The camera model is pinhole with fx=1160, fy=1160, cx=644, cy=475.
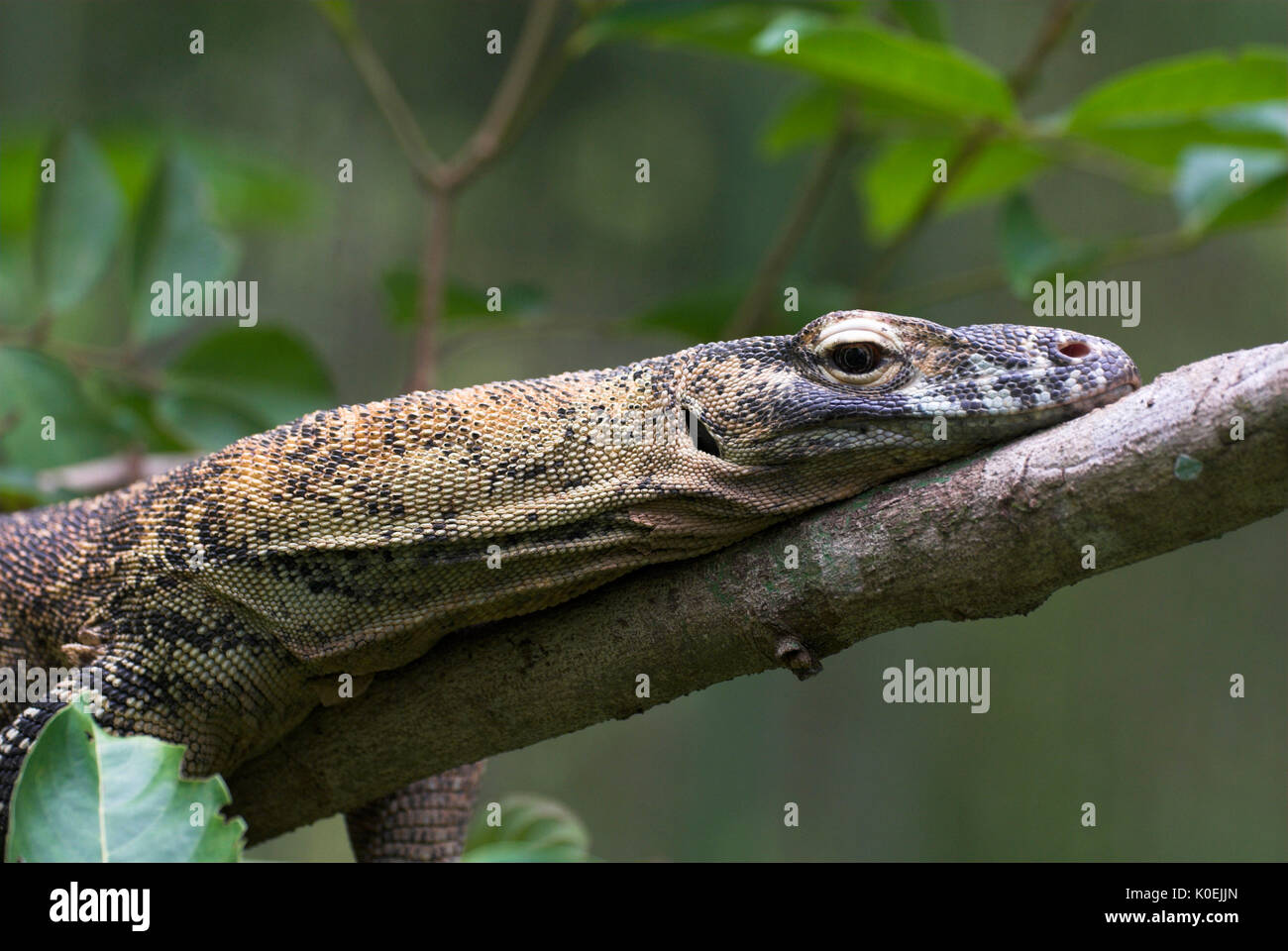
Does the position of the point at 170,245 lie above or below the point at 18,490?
above

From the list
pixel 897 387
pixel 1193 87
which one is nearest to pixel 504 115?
pixel 1193 87

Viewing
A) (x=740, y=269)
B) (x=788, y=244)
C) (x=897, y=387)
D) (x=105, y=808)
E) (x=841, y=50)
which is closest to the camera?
(x=105, y=808)

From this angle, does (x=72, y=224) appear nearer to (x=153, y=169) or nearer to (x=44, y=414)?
(x=44, y=414)

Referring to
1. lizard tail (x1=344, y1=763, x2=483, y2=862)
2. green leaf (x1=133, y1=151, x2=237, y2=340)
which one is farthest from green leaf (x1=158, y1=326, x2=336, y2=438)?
lizard tail (x1=344, y1=763, x2=483, y2=862)

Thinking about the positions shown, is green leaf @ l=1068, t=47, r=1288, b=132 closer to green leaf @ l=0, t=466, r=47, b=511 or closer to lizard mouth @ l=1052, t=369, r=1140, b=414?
lizard mouth @ l=1052, t=369, r=1140, b=414

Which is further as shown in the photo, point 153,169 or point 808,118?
point 153,169
